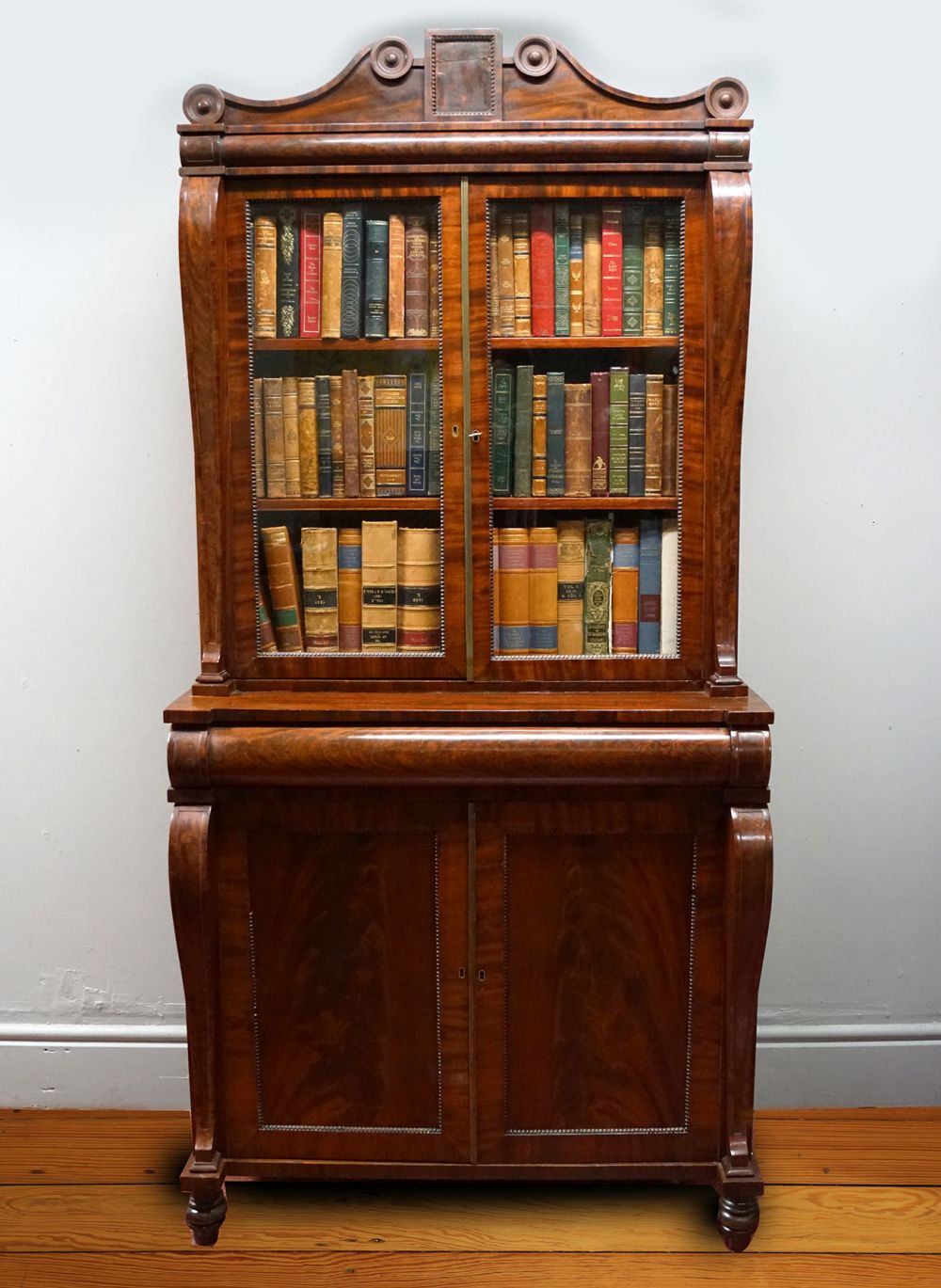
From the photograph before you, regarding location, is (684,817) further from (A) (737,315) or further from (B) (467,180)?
(B) (467,180)

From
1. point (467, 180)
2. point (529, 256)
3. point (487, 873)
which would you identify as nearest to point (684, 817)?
point (487, 873)

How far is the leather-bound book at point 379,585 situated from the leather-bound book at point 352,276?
13.4 inches

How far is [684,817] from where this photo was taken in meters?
1.93

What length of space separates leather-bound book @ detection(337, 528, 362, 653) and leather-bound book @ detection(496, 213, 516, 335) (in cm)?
46

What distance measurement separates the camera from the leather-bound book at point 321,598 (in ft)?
6.73

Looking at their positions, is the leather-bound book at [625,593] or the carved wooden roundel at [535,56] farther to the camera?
the leather-bound book at [625,593]

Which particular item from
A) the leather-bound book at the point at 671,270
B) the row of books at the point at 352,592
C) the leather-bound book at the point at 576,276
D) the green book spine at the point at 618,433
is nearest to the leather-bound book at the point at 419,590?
the row of books at the point at 352,592

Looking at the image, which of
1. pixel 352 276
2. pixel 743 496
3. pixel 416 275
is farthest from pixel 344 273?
pixel 743 496

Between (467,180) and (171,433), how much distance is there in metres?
0.83

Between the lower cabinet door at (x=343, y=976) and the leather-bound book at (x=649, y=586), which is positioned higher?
the leather-bound book at (x=649, y=586)

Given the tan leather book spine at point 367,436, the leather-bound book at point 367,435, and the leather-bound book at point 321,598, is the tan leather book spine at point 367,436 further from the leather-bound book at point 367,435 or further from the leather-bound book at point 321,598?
the leather-bound book at point 321,598

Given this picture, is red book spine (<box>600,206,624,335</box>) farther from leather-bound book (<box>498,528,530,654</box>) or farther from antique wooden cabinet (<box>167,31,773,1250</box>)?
leather-bound book (<box>498,528,530,654</box>)

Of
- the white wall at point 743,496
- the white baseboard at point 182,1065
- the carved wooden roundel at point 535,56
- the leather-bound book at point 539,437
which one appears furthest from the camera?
the white baseboard at point 182,1065

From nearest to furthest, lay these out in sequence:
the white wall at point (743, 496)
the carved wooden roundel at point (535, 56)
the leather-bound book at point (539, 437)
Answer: the carved wooden roundel at point (535, 56) < the leather-bound book at point (539, 437) < the white wall at point (743, 496)
